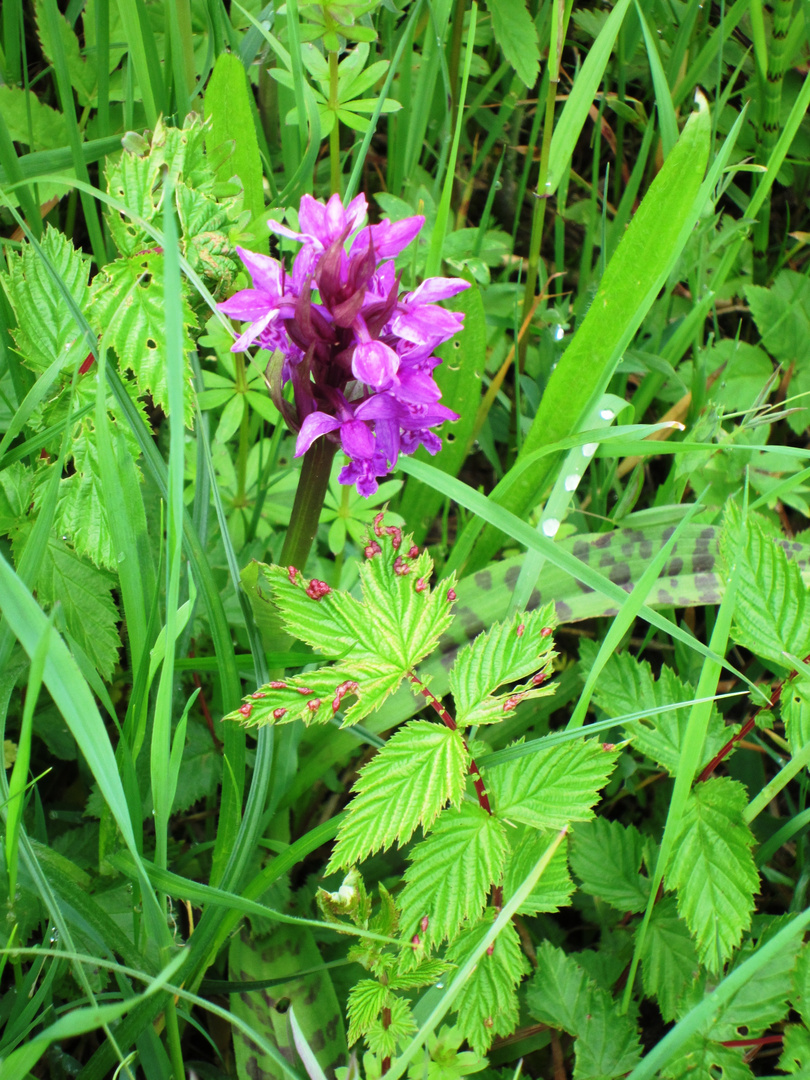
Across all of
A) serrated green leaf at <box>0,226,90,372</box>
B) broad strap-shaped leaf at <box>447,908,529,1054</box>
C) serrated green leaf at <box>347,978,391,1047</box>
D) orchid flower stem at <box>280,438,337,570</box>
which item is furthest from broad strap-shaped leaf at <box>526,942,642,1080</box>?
serrated green leaf at <box>0,226,90,372</box>

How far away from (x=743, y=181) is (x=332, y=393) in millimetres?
2136

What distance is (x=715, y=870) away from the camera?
1.22 metres

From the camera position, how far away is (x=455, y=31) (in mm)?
1962

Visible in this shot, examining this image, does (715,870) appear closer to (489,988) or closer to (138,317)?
(489,988)

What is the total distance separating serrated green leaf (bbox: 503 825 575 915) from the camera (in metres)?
1.16

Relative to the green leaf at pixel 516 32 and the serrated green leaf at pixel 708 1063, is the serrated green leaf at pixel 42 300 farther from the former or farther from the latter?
the serrated green leaf at pixel 708 1063

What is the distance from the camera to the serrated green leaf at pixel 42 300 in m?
1.28

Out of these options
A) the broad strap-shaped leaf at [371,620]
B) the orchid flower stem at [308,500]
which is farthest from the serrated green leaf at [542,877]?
the orchid flower stem at [308,500]

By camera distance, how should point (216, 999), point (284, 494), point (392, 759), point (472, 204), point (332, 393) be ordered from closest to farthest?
point (392, 759) → point (332, 393) → point (216, 999) → point (284, 494) → point (472, 204)

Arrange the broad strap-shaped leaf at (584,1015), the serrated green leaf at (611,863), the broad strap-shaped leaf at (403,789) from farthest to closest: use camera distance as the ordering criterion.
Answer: the serrated green leaf at (611,863) < the broad strap-shaped leaf at (584,1015) < the broad strap-shaped leaf at (403,789)

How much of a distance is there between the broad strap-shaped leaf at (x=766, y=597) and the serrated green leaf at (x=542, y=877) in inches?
16.9

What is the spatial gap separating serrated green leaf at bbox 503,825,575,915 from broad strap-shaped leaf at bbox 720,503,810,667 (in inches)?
16.9

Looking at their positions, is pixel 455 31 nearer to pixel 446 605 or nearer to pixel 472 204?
pixel 472 204

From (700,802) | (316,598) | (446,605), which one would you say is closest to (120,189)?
(316,598)
